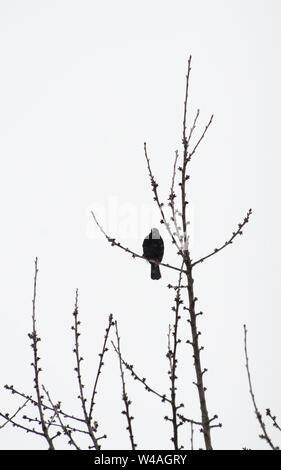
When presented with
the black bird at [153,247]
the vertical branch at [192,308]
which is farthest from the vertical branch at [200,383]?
the black bird at [153,247]

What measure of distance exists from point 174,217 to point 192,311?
0.68 metres

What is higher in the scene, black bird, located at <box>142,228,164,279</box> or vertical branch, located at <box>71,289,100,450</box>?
black bird, located at <box>142,228,164,279</box>

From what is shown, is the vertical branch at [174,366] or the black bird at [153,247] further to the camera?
the black bird at [153,247]

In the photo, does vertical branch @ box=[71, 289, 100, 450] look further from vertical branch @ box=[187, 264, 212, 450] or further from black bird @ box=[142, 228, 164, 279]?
Result: black bird @ box=[142, 228, 164, 279]

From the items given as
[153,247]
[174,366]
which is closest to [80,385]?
[174,366]

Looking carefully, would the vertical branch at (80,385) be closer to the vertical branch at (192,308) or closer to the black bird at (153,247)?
the vertical branch at (192,308)

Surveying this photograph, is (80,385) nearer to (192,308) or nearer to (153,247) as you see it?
(192,308)

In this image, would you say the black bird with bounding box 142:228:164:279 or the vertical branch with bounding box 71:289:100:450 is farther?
the black bird with bounding box 142:228:164:279

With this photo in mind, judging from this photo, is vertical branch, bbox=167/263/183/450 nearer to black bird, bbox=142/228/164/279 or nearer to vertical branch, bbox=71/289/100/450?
vertical branch, bbox=71/289/100/450

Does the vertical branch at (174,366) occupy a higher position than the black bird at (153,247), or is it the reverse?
the black bird at (153,247)

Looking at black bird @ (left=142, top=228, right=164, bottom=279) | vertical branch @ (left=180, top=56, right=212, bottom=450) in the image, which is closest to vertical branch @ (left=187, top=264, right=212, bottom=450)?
vertical branch @ (left=180, top=56, right=212, bottom=450)

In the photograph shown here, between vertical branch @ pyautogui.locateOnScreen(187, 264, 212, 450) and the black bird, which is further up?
the black bird
